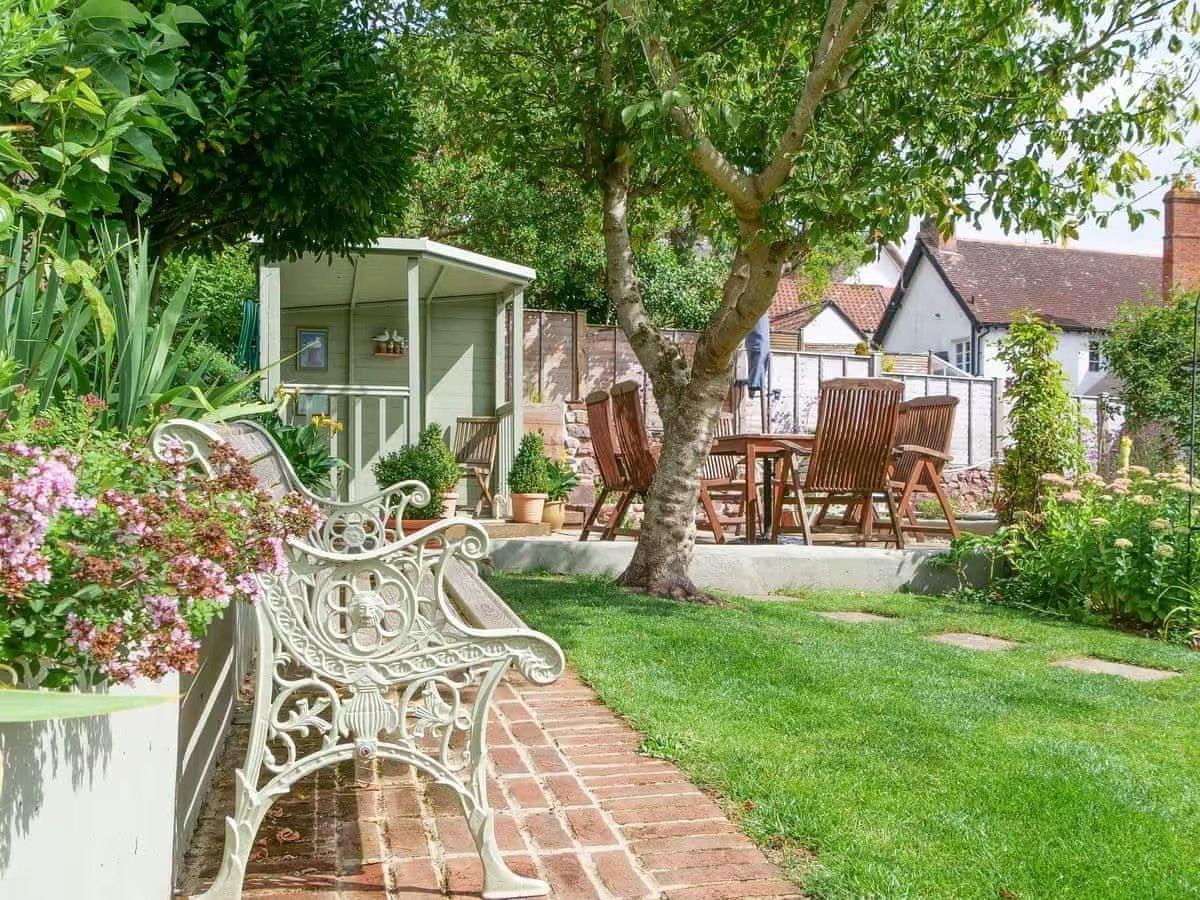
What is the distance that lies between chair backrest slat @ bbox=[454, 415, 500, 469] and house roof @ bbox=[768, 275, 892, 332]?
65.8ft

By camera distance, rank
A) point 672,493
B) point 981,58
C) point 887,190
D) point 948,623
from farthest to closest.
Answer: point 672,493 → point 948,623 → point 981,58 → point 887,190

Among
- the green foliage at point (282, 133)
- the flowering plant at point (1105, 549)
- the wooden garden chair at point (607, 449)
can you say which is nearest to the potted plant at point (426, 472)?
the wooden garden chair at point (607, 449)

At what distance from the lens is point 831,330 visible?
32438mm

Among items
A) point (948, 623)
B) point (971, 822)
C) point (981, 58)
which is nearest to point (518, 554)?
point (948, 623)

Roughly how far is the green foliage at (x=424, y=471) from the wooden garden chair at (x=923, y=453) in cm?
361

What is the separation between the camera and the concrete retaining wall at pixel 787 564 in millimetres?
7145

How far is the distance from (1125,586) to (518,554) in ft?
12.8

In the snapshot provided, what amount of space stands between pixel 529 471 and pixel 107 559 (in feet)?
29.6

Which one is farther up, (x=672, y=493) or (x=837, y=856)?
(x=672, y=493)

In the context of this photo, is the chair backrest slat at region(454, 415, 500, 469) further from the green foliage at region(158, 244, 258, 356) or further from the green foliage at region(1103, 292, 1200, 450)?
the green foliage at region(1103, 292, 1200, 450)

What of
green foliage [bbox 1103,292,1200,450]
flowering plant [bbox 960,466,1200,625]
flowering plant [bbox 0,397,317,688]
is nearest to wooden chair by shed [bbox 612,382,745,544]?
flowering plant [bbox 960,466,1200,625]

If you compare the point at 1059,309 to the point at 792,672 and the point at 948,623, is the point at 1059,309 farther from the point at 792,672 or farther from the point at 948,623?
the point at 792,672

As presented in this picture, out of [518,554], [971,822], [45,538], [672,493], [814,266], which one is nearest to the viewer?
[45,538]

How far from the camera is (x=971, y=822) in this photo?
2.69 m
